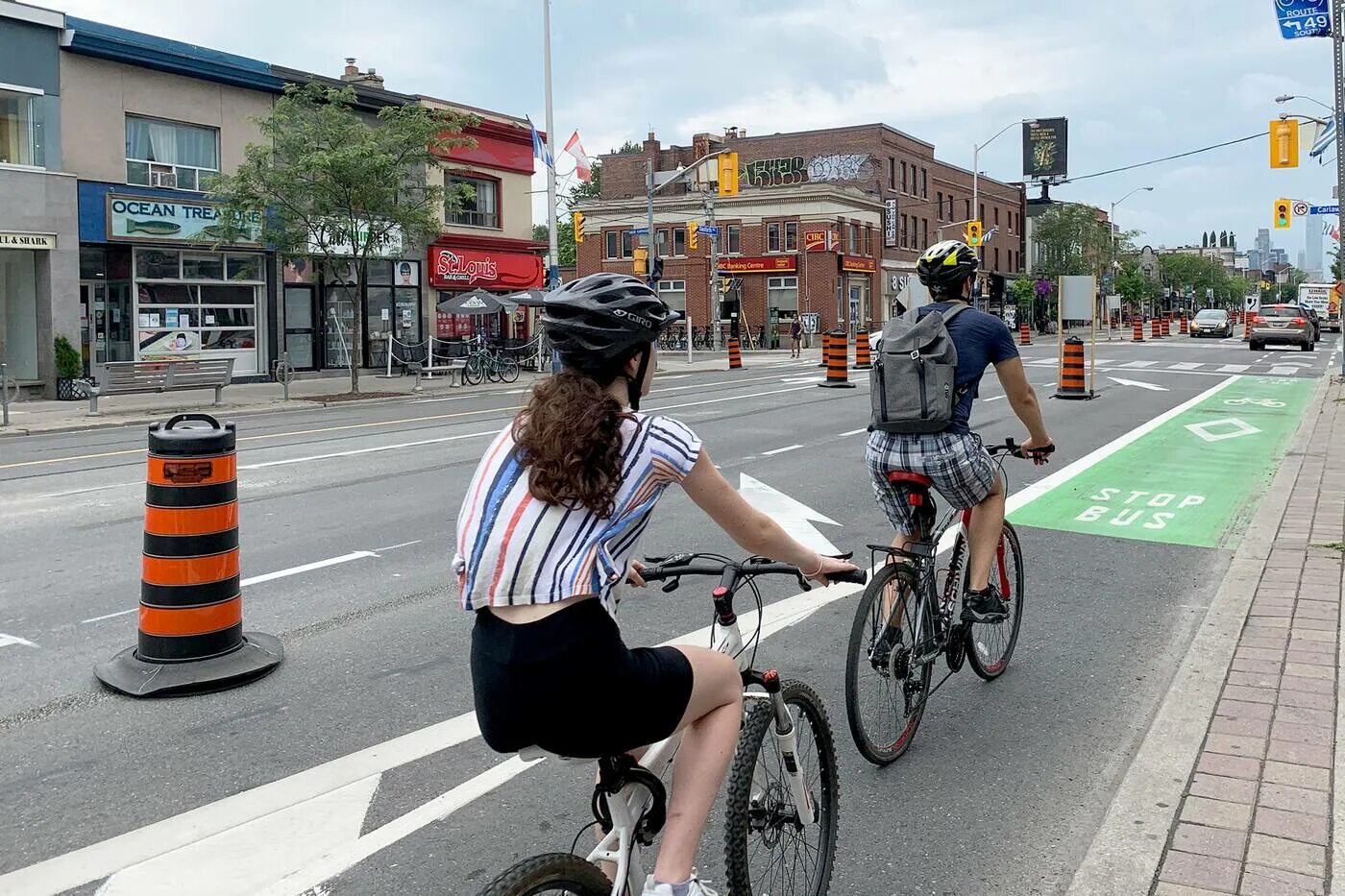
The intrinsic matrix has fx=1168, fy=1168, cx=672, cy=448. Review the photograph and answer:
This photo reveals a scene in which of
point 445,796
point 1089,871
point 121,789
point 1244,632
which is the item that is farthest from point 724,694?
point 1244,632

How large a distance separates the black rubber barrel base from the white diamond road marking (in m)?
13.8

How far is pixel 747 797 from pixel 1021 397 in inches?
110

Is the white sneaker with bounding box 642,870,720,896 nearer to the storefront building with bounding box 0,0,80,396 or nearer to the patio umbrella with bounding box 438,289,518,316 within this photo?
the storefront building with bounding box 0,0,80,396

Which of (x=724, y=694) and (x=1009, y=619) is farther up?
(x=724, y=694)

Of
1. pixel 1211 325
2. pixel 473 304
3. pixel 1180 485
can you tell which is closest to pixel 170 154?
pixel 473 304

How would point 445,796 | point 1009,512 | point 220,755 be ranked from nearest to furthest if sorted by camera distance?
point 445,796
point 220,755
point 1009,512

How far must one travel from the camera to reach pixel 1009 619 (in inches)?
228

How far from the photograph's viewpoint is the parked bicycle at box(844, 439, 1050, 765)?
14.3 ft

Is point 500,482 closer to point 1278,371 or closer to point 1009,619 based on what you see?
point 1009,619

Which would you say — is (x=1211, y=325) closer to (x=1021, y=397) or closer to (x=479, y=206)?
(x=479, y=206)

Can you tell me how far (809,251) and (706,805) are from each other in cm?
A: 5822

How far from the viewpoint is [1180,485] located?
1188 centimetres

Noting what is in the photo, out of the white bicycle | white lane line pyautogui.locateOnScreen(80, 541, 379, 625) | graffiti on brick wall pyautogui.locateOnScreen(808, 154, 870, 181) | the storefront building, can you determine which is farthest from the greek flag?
graffiti on brick wall pyautogui.locateOnScreen(808, 154, 870, 181)

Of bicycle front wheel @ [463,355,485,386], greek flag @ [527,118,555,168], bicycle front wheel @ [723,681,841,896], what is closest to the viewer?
bicycle front wheel @ [723,681,841,896]
